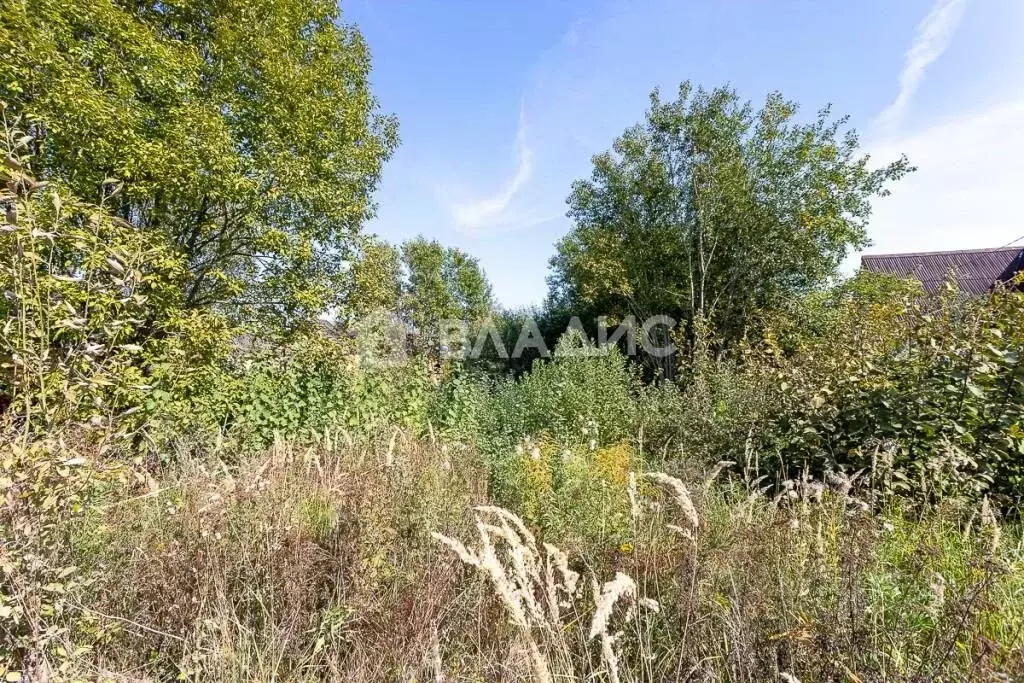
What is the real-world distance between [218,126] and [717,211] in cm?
921

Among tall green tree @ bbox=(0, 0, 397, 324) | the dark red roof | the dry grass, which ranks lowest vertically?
the dry grass

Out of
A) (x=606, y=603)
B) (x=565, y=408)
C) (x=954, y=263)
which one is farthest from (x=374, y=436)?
(x=954, y=263)

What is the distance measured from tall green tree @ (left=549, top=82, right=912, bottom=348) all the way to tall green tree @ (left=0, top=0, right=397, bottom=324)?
19.0 ft

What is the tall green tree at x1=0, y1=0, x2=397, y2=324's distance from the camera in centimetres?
461

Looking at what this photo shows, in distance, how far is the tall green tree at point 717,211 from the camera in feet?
31.2

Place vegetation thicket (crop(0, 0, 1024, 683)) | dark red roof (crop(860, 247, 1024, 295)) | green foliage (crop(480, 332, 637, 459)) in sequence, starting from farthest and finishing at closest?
1. dark red roof (crop(860, 247, 1024, 295))
2. green foliage (crop(480, 332, 637, 459))
3. vegetation thicket (crop(0, 0, 1024, 683))

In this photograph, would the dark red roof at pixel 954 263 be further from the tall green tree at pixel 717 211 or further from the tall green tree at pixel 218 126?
the tall green tree at pixel 218 126

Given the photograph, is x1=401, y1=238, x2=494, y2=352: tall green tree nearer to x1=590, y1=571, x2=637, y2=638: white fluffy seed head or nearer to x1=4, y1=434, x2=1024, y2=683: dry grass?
x1=4, y1=434, x2=1024, y2=683: dry grass

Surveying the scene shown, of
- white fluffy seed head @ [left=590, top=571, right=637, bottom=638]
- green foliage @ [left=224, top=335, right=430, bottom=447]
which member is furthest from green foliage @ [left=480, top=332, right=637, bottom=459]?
white fluffy seed head @ [left=590, top=571, right=637, bottom=638]

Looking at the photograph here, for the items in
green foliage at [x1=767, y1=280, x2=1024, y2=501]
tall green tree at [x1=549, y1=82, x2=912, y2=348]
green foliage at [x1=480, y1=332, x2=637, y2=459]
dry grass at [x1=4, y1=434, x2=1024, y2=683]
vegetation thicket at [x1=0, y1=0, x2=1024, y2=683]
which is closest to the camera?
dry grass at [x1=4, y1=434, x2=1024, y2=683]

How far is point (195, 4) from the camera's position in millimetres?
6184

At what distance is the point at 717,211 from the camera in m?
10.1

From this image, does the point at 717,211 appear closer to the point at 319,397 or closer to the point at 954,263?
the point at 319,397

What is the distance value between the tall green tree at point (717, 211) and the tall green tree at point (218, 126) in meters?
5.78
